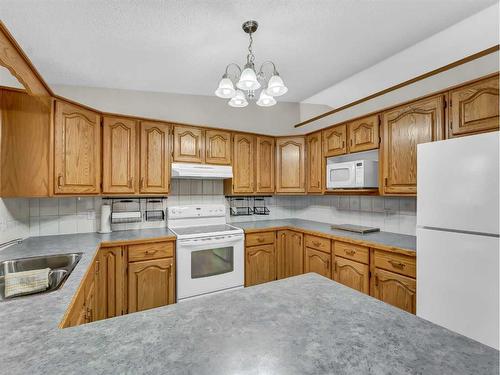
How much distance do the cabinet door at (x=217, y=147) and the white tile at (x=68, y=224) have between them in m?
1.50

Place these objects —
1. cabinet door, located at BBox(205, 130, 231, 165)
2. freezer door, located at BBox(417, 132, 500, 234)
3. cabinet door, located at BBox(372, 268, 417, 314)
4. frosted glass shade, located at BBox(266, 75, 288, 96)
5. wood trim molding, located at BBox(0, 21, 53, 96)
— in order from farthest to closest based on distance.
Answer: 1. cabinet door, located at BBox(205, 130, 231, 165)
2. cabinet door, located at BBox(372, 268, 417, 314)
3. frosted glass shade, located at BBox(266, 75, 288, 96)
4. freezer door, located at BBox(417, 132, 500, 234)
5. wood trim molding, located at BBox(0, 21, 53, 96)

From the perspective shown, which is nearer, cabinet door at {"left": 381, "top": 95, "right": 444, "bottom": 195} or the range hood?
cabinet door at {"left": 381, "top": 95, "right": 444, "bottom": 195}

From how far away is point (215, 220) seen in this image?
321 centimetres

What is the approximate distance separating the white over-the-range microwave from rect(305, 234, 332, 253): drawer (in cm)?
60

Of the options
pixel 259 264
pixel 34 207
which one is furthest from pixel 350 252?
pixel 34 207

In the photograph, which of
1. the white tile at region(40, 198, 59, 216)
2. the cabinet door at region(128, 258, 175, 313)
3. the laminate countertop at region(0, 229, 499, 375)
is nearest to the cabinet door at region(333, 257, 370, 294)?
the laminate countertop at region(0, 229, 499, 375)

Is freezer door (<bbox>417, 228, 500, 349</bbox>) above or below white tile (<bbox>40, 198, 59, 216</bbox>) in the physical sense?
below

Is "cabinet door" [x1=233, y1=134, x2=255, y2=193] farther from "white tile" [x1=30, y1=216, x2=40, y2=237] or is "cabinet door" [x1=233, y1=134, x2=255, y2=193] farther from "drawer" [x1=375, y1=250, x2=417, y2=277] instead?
"white tile" [x1=30, y1=216, x2=40, y2=237]

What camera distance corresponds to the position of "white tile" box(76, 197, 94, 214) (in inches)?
101

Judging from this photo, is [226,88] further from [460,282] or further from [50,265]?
[460,282]

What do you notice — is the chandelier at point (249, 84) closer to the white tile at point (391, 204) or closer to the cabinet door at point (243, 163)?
the cabinet door at point (243, 163)

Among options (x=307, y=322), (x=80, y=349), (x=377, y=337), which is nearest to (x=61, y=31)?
(x=80, y=349)

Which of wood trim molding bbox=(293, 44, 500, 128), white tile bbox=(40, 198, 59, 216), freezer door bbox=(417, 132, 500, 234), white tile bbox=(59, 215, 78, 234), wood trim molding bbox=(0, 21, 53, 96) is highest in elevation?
wood trim molding bbox=(293, 44, 500, 128)

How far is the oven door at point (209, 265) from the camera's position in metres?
2.47
